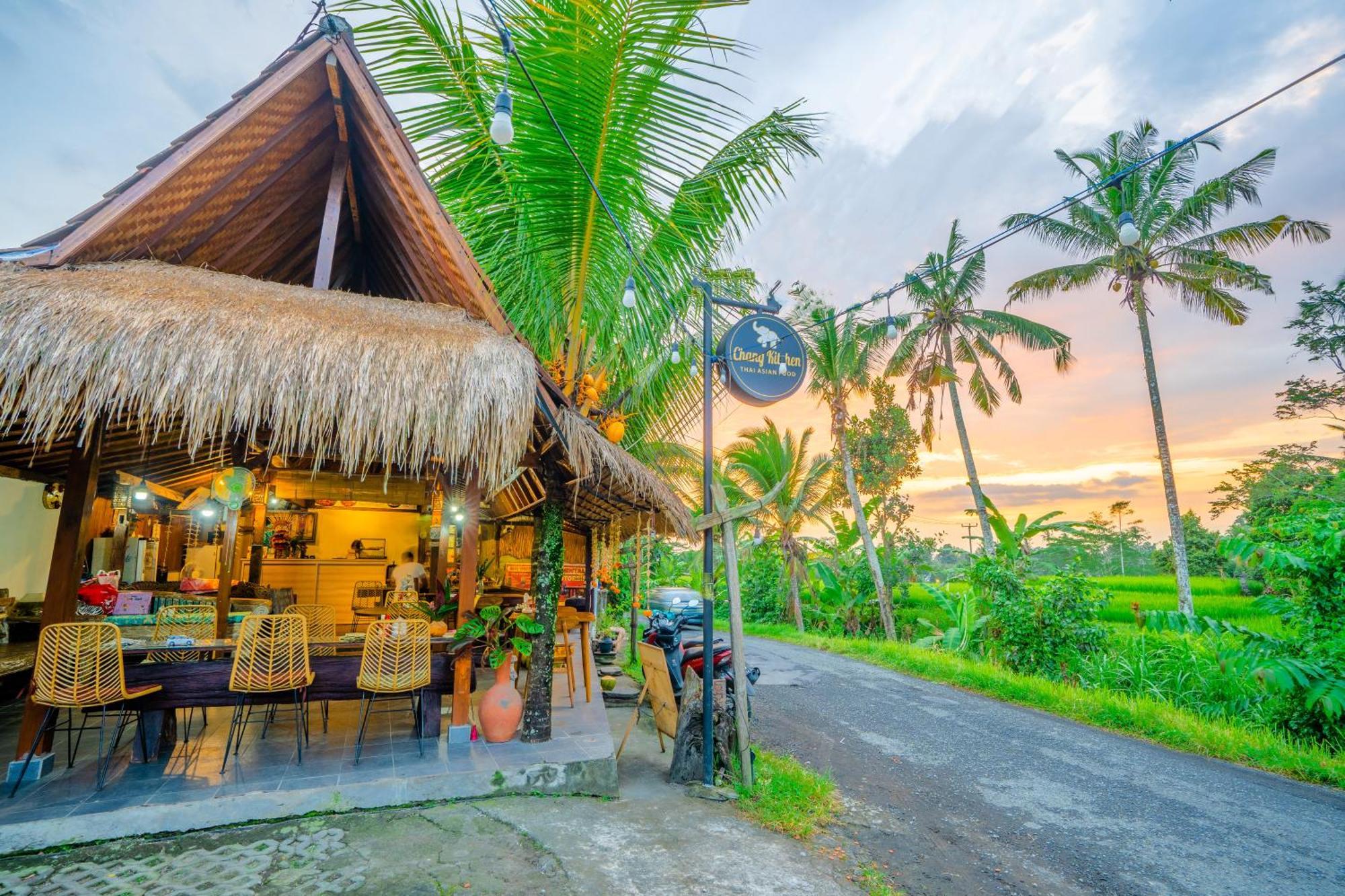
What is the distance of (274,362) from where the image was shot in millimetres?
3988

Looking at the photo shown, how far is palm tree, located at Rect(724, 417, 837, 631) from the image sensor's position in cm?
1800

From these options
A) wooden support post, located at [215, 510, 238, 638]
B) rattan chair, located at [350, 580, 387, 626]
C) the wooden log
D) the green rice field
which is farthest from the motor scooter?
the green rice field

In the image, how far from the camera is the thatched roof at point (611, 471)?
4770 millimetres

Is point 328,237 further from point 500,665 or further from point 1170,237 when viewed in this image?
point 1170,237

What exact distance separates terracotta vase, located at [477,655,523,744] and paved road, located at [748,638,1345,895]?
2735mm

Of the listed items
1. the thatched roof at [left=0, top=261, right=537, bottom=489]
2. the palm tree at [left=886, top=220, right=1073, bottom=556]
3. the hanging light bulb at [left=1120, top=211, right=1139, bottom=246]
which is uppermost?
the palm tree at [left=886, top=220, right=1073, bottom=556]

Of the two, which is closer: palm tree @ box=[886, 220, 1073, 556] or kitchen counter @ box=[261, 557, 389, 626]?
kitchen counter @ box=[261, 557, 389, 626]

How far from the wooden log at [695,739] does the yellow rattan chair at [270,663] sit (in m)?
2.74

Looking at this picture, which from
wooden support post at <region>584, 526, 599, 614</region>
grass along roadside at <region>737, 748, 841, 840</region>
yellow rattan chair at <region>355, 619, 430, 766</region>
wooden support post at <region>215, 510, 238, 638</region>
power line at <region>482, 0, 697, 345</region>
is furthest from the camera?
wooden support post at <region>584, 526, 599, 614</region>

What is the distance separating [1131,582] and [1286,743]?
22152 mm

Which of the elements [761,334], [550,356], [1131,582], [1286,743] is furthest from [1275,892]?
[1131,582]

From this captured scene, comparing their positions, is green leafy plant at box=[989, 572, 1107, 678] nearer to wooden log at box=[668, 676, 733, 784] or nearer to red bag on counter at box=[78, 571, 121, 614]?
wooden log at box=[668, 676, 733, 784]

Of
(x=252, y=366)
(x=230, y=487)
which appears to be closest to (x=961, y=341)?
(x=230, y=487)

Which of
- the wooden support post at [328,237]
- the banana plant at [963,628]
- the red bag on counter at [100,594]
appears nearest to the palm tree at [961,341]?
the banana plant at [963,628]
